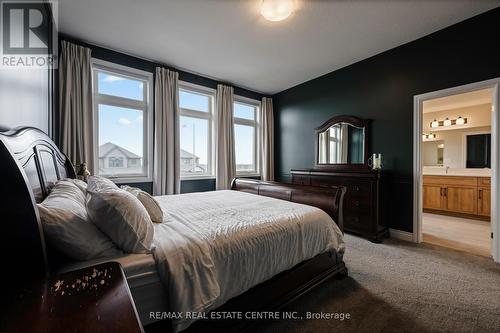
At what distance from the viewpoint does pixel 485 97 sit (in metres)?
4.26

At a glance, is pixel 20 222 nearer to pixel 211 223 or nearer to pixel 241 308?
pixel 211 223

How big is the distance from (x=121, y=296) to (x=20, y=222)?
1.66 feet

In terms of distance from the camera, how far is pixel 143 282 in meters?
1.02

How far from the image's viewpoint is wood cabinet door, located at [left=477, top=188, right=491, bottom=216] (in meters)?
3.98

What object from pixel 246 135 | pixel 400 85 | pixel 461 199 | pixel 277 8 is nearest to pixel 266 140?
pixel 246 135

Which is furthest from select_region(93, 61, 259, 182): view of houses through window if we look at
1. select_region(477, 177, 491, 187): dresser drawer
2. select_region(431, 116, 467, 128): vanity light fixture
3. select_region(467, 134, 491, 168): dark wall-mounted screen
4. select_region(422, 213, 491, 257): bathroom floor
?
select_region(467, 134, 491, 168): dark wall-mounted screen

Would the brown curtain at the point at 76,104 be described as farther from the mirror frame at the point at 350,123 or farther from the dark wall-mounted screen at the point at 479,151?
the dark wall-mounted screen at the point at 479,151

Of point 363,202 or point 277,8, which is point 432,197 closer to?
point 363,202

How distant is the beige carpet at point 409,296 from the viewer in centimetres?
149

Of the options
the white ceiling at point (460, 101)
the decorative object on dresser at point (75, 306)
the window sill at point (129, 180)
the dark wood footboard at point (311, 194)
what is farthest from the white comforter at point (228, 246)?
the white ceiling at point (460, 101)

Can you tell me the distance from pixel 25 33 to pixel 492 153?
4.69m

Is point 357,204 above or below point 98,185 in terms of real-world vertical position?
below

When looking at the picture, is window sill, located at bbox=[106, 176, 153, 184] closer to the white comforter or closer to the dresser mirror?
the white comforter

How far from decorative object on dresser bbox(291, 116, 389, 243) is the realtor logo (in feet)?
11.5
